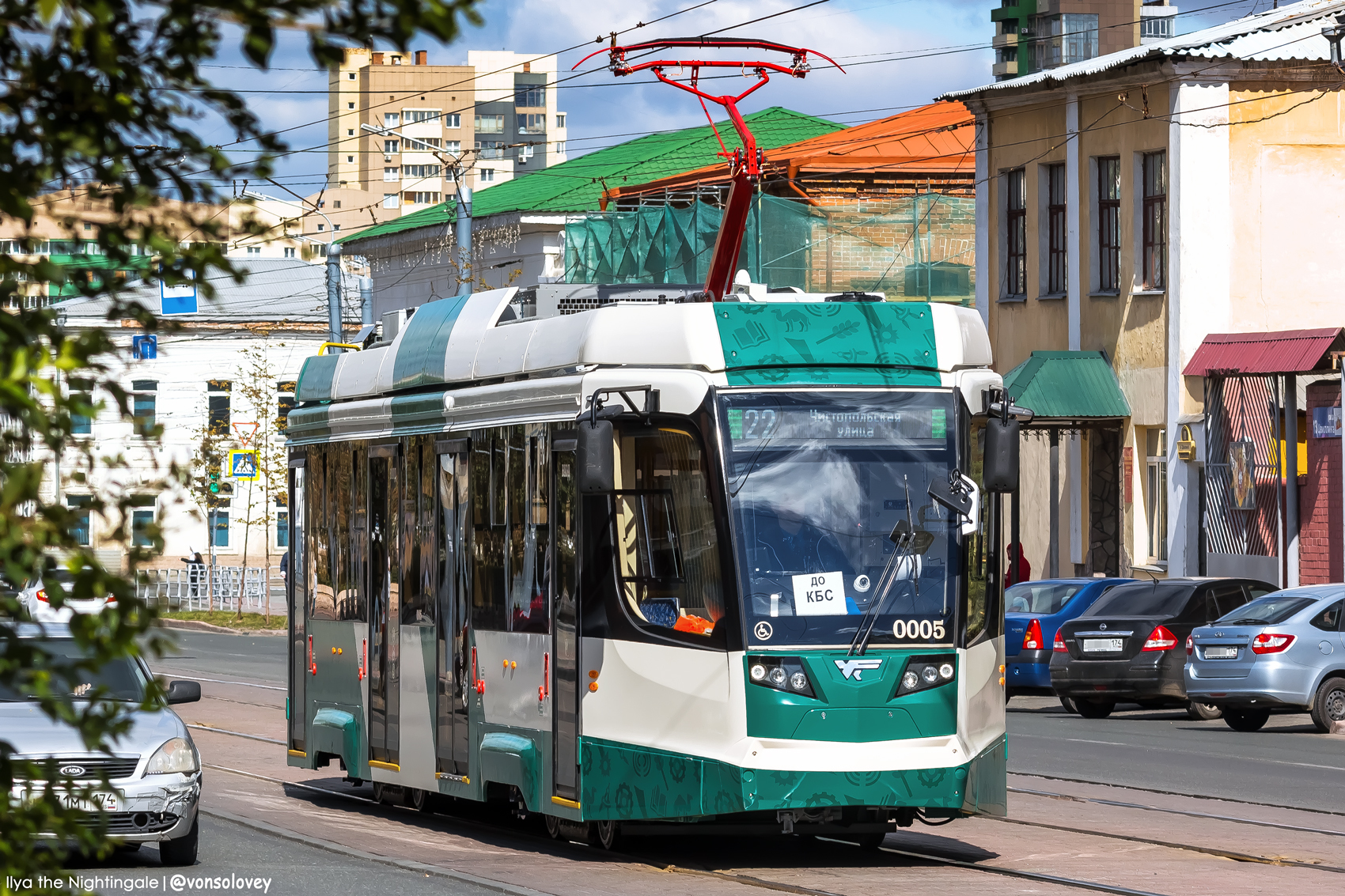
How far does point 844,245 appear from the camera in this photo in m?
41.8

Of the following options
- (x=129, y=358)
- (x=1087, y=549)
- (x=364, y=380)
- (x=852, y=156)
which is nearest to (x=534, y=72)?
(x=852, y=156)

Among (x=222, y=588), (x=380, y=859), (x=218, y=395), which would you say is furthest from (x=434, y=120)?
(x=380, y=859)

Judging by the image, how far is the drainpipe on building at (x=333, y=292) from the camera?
119 feet

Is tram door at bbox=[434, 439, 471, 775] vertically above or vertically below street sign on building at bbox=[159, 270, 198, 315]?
Result: below

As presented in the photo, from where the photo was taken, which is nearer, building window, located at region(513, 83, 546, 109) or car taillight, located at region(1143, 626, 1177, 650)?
car taillight, located at region(1143, 626, 1177, 650)

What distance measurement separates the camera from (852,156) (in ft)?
151

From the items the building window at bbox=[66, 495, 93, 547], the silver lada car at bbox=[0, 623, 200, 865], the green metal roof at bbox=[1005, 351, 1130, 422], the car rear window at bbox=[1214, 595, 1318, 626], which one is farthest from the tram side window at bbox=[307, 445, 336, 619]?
the green metal roof at bbox=[1005, 351, 1130, 422]

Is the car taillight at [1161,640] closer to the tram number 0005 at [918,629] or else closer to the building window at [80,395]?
the tram number 0005 at [918,629]

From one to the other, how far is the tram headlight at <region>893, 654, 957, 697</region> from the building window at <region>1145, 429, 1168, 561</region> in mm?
23541

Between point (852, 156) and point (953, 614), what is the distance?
3566 cm

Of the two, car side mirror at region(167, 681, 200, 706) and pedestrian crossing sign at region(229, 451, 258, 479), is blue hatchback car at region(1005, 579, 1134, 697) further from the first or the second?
pedestrian crossing sign at region(229, 451, 258, 479)

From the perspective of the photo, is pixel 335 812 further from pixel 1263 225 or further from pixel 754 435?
pixel 1263 225

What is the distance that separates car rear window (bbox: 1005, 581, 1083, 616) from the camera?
2689 cm

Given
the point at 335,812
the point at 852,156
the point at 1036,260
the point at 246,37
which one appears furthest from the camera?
the point at 852,156
